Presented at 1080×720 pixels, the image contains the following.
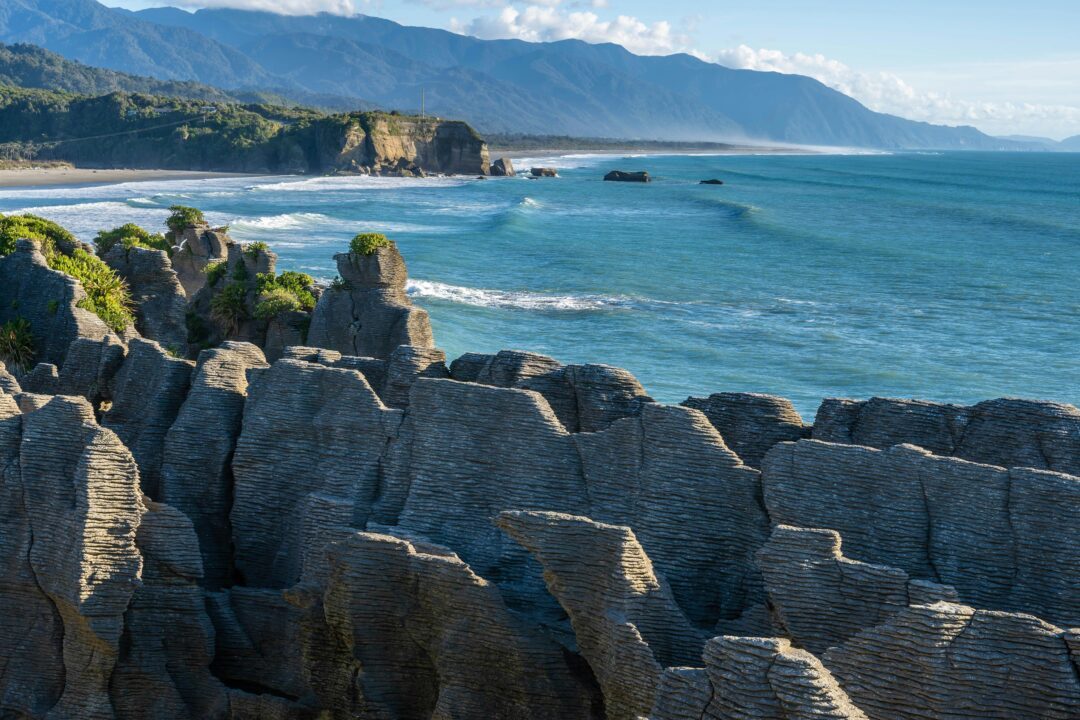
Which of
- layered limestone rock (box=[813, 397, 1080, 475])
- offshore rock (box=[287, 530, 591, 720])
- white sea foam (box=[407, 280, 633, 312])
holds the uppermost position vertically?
layered limestone rock (box=[813, 397, 1080, 475])

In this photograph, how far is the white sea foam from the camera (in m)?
60.4

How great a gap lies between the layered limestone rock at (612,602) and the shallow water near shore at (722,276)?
2787cm

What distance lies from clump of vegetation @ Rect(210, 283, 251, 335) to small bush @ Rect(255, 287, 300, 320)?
1.36 m

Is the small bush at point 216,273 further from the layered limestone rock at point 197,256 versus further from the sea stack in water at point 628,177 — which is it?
the sea stack in water at point 628,177

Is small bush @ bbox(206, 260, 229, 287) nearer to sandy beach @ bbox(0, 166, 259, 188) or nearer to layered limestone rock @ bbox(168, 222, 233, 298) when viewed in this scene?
layered limestone rock @ bbox(168, 222, 233, 298)

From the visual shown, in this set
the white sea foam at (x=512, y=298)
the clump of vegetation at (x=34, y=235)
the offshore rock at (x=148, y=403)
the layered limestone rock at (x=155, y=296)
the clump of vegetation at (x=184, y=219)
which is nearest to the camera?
the offshore rock at (x=148, y=403)

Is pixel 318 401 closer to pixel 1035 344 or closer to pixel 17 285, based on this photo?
pixel 17 285

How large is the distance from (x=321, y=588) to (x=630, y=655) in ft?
14.2

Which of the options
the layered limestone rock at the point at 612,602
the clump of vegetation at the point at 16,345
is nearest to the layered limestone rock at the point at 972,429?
the layered limestone rock at the point at 612,602

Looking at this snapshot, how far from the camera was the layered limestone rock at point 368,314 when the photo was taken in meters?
29.2

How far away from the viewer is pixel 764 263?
7938 centimetres

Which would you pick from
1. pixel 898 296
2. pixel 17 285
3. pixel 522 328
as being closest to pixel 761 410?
pixel 17 285

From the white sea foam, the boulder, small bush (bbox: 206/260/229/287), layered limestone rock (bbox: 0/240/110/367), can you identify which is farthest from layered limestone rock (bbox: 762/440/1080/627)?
the boulder

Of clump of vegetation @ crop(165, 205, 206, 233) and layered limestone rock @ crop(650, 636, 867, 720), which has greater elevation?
clump of vegetation @ crop(165, 205, 206, 233)
